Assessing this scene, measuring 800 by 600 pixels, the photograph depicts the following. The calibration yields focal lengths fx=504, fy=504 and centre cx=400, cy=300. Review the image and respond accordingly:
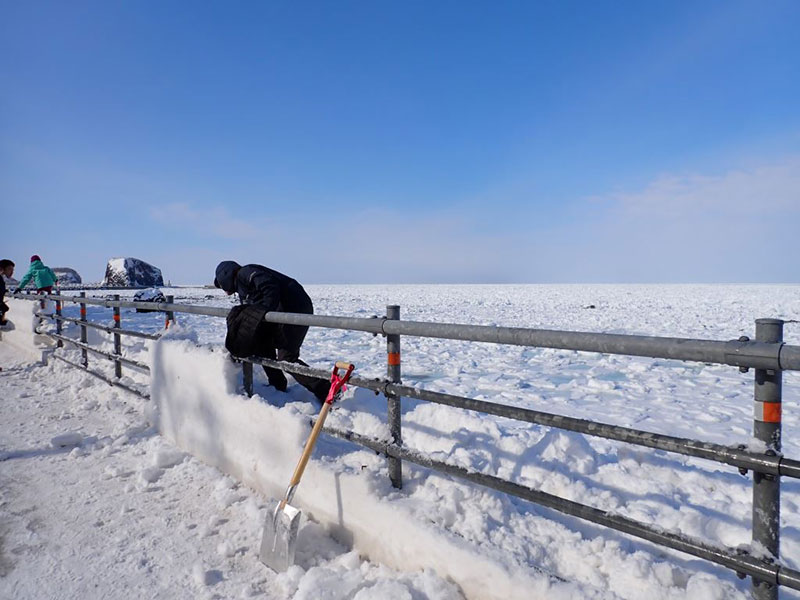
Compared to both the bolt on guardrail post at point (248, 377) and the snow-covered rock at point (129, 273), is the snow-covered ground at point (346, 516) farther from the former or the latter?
the snow-covered rock at point (129, 273)

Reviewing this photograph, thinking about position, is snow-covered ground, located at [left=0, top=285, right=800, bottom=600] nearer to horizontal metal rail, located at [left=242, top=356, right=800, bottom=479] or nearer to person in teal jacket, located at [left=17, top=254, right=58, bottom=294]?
horizontal metal rail, located at [left=242, top=356, right=800, bottom=479]

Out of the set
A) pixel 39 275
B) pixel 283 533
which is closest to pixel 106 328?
pixel 283 533

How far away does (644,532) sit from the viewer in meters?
1.85

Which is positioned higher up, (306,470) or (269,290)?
(269,290)

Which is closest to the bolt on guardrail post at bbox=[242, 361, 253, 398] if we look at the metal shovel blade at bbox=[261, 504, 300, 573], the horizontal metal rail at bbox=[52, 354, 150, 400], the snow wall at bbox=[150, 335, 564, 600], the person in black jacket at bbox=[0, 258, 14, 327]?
the snow wall at bbox=[150, 335, 564, 600]

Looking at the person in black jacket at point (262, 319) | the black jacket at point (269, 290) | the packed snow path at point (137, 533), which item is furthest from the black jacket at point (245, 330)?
the packed snow path at point (137, 533)

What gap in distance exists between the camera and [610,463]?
3.31 m

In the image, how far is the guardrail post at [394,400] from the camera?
9.11ft

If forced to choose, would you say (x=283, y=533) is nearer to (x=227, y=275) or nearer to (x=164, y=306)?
(x=227, y=275)

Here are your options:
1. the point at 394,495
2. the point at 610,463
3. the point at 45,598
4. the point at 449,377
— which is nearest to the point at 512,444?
the point at 610,463

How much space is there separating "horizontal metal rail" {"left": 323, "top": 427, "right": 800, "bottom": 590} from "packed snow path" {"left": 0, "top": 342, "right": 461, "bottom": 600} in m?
0.50

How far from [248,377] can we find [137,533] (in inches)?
49.9

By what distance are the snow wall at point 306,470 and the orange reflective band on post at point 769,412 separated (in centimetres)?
98

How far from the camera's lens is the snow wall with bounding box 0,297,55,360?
9.34m
